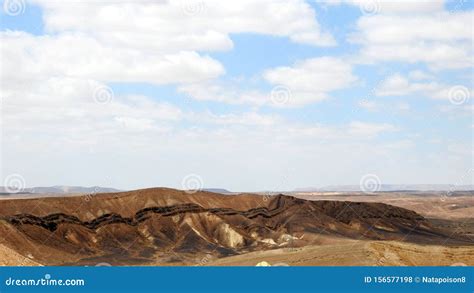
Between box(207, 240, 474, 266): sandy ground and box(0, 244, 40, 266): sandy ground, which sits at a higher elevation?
box(0, 244, 40, 266): sandy ground

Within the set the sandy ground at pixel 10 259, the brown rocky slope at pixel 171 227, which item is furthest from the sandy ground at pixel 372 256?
the brown rocky slope at pixel 171 227

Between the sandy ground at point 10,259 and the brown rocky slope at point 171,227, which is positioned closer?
the sandy ground at point 10,259

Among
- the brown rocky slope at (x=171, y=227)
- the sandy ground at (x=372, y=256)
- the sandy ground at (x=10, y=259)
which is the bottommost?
the sandy ground at (x=372, y=256)

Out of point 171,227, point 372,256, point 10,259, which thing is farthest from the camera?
point 171,227

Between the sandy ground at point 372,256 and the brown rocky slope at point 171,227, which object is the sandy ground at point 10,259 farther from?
the sandy ground at point 372,256

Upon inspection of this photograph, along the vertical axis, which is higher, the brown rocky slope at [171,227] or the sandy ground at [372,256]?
the brown rocky slope at [171,227]

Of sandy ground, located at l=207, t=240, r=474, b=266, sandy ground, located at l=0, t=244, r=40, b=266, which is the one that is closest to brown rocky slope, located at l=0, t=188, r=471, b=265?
sandy ground, located at l=0, t=244, r=40, b=266

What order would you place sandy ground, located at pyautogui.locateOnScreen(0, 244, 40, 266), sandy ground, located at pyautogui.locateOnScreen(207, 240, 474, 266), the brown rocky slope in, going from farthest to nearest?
the brown rocky slope
sandy ground, located at pyautogui.locateOnScreen(0, 244, 40, 266)
sandy ground, located at pyautogui.locateOnScreen(207, 240, 474, 266)

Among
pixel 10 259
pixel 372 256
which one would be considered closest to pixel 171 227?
pixel 10 259

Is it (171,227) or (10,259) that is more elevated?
(171,227)

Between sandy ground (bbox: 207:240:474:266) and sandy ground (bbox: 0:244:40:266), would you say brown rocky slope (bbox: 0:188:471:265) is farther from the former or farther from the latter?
sandy ground (bbox: 207:240:474:266)

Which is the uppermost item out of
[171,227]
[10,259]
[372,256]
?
[171,227]

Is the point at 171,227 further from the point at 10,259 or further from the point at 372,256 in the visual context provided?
the point at 372,256
